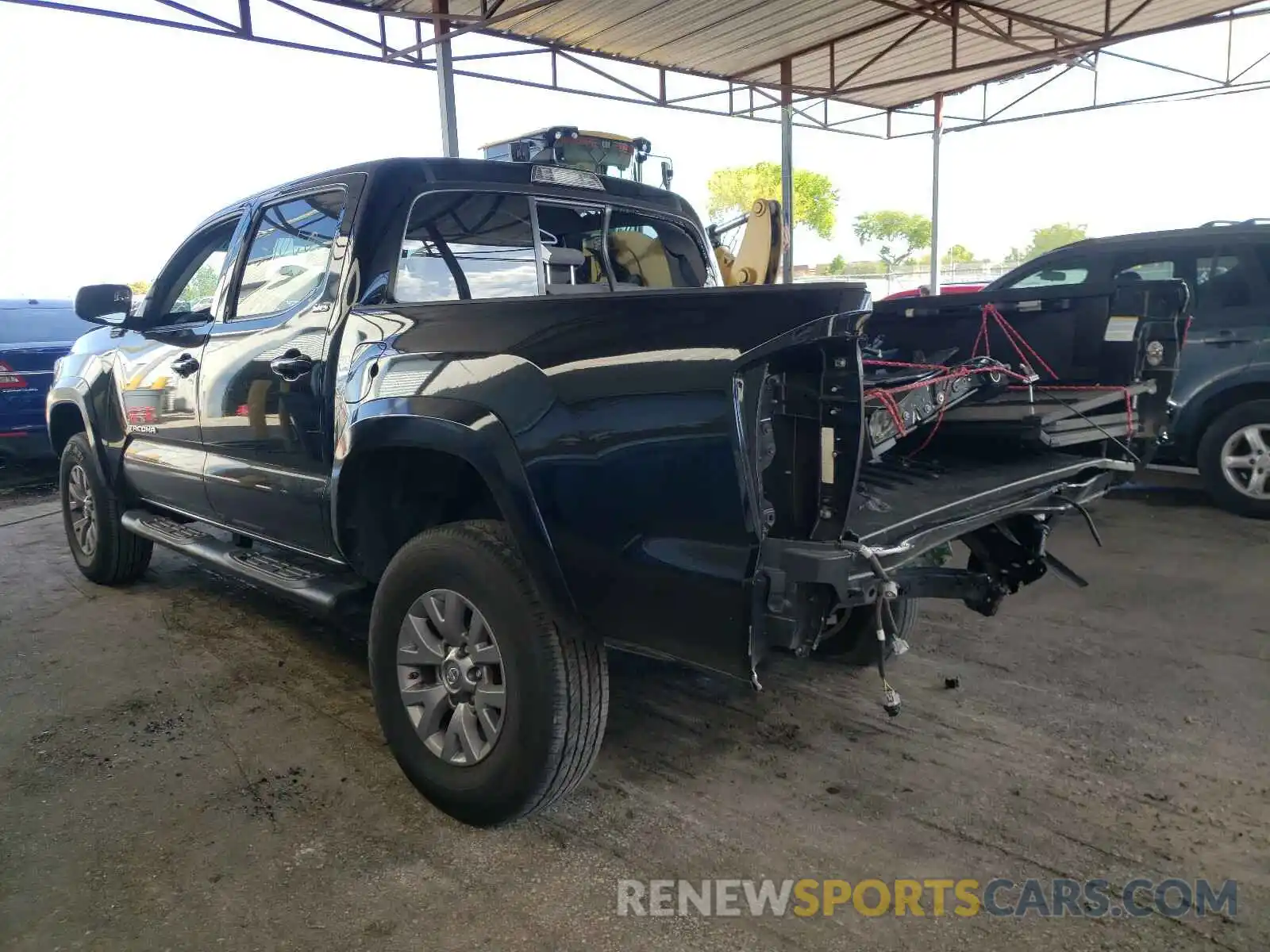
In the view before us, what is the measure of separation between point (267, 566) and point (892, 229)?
57.9 meters

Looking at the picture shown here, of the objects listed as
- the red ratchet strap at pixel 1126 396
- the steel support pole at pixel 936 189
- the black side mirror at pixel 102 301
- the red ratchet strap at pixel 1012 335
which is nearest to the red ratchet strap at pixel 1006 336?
the red ratchet strap at pixel 1012 335

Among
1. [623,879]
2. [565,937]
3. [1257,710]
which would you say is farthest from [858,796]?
[1257,710]

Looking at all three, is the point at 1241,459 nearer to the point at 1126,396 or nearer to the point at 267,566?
the point at 1126,396

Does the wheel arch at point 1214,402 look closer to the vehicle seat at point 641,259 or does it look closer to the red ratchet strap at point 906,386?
the red ratchet strap at point 906,386

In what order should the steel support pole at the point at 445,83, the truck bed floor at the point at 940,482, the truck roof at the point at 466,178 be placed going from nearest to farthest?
1. the truck bed floor at the point at 940,482
2. the truck roof at the point at 466,178
3. the steel support pole at the point at 445,83

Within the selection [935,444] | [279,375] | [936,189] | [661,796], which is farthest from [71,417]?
[936,189]

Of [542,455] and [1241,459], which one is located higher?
[542,455]

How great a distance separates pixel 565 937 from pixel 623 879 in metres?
0.26

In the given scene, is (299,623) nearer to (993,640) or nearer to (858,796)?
(858,796)

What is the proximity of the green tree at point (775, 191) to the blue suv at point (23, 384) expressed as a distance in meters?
34.9

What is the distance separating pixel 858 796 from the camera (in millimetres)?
2695

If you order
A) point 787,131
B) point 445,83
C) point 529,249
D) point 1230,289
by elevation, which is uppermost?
point 787,131

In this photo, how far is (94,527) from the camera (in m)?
4.86

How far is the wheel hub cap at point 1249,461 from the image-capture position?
5.74m
